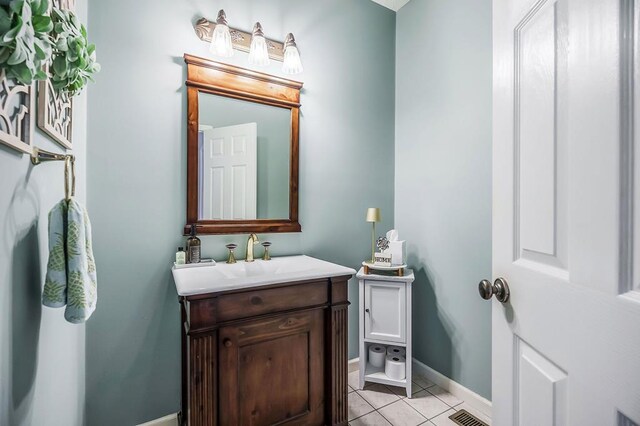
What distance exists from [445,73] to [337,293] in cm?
159

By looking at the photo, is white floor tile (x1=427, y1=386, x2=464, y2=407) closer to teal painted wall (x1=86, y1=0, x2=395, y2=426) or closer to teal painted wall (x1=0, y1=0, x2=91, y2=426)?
teal painted wall (x1=86, y1=0, x2=395, y2=426)

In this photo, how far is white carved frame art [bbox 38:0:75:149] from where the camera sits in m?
0.73

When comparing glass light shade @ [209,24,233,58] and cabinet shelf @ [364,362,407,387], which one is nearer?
glass light shade @ [209,24,233,58]

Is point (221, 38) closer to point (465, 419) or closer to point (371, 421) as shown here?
point (371, 421)

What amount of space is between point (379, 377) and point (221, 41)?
2233mm

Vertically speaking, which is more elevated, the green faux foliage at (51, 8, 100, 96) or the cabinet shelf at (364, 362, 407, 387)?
the green faux foliage at (51, 8, 100, 96)

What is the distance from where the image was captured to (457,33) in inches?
72.1

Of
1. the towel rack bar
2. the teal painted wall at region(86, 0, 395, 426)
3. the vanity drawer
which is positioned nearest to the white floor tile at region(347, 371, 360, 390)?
the vanity drawer

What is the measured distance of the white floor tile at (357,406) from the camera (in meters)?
1.69

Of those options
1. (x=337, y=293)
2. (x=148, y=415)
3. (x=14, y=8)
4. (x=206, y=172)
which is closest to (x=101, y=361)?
(x=148, y=415)

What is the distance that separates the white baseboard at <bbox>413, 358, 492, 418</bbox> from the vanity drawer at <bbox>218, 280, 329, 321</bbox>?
1133 mm

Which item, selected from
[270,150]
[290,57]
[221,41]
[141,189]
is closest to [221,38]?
[221,41]

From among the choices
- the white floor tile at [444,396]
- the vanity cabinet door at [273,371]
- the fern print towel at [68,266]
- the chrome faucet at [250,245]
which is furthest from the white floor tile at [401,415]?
the fern print towel at [68,266]

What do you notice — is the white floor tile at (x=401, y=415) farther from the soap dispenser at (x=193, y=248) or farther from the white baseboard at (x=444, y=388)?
the soap dispenser at (x=193, y=248)
